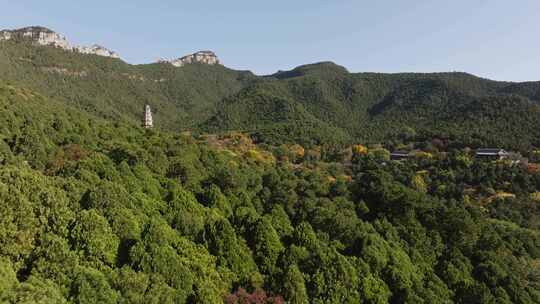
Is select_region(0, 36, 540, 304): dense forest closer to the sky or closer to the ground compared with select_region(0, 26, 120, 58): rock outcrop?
closer to the ground

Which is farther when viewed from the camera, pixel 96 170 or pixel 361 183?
pixel 361 183

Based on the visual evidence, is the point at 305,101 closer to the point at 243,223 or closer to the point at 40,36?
the point at 40,36

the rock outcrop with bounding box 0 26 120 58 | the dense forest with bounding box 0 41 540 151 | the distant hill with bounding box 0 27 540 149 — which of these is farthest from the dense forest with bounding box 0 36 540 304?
the rock outcrop with bounding box 0 26 120 58

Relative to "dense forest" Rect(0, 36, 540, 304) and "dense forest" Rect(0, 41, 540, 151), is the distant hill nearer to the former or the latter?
"dense forest" Rect(0, 41, 540, 151)

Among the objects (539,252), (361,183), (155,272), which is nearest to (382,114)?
(361,183)

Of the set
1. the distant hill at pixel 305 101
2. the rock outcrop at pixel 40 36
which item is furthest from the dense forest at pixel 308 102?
the rock outcrop at pixel 40 36

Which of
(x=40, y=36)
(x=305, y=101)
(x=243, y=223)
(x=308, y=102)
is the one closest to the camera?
(x=243, y=223)

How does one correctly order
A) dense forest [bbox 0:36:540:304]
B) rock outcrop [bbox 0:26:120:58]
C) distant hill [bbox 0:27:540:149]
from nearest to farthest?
dense forest [bbox 0:36:540:304] → distant hill [bbox 0:27:540:149] → rock outcrop [bbox 0:26:120:58]

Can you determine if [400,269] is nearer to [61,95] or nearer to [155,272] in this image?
[155,272]

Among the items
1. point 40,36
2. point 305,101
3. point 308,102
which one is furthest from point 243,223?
point 40,36
